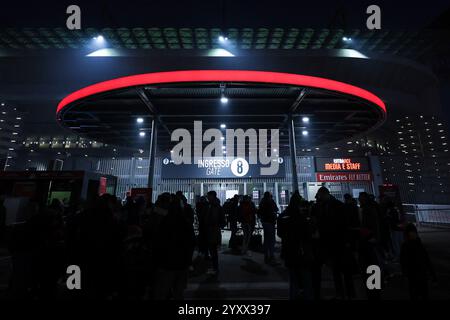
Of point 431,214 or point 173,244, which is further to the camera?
point 431,214

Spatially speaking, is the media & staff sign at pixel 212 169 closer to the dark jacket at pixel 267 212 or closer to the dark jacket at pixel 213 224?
the dark jacket at pixel 267 212

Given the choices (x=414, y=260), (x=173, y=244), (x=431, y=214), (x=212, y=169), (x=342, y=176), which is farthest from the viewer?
(x=431, y=214)

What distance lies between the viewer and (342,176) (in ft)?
41.9

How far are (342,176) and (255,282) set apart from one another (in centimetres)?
1059

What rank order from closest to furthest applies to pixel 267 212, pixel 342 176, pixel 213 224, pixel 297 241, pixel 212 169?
1. pixel 297 241
2. pixel 213 224
3. pixel 267 212
4. pixel 342 176
5. pixel 212 169

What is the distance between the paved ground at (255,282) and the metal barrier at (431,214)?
32.3 feet

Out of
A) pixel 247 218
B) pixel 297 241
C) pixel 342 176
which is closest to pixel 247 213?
pixel 247 218

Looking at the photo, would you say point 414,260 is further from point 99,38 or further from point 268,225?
point 99,38

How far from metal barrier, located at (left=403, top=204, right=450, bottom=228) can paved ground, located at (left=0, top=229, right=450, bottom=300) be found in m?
9.84

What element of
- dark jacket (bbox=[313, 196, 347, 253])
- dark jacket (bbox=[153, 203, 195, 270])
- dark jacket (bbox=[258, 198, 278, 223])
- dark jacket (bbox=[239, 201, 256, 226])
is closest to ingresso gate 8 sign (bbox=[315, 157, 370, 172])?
dark jacket (bbox=[239, 201, 256, 226])

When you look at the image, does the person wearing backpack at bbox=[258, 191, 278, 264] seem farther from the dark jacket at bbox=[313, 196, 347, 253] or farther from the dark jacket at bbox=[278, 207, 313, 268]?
the dark jacket at bbox=[278, 207, 313, 268]

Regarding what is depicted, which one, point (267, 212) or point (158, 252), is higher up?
point (267, 212)

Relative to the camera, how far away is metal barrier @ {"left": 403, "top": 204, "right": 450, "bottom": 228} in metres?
13.2

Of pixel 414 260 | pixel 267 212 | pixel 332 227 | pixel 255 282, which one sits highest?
pixel 267 212
